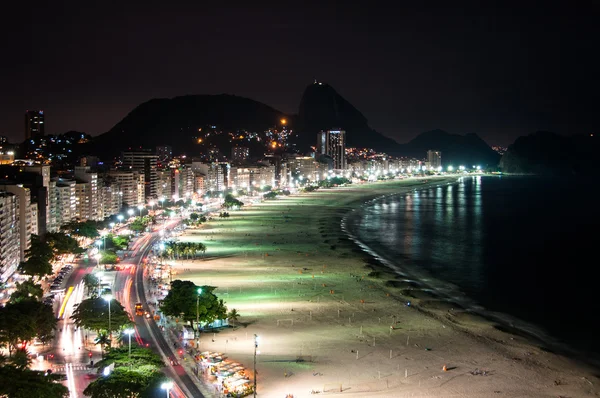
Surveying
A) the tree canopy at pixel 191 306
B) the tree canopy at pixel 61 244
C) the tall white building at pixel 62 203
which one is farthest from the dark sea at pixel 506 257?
the tall white building at pixel 62 203

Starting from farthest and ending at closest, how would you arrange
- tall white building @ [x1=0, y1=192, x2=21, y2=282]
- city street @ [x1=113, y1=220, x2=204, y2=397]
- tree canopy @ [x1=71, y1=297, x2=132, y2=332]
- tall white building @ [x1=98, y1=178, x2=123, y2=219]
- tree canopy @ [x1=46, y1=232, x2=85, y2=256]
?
tall white building @ [x1=98, y1=178, x2=123, y2=219], tree canopy @ [x1=46, y1=232, x2=85, y2=256], tall white building @ [x1=0, y1=192, x2=21, y2=282], tree canopy @ [x1=71, y1=297, x2=132, y2=332], city street @ [x1=113, y1=220, x2=204, y2=397]

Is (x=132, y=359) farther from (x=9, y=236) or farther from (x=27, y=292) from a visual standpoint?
(x=9, y=236)

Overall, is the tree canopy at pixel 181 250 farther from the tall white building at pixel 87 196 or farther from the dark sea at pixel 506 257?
the tall white building at pixel 87 196

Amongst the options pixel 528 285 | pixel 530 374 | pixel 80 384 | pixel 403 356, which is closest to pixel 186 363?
pixel 80 384

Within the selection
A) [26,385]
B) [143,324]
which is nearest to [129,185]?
[143,324]

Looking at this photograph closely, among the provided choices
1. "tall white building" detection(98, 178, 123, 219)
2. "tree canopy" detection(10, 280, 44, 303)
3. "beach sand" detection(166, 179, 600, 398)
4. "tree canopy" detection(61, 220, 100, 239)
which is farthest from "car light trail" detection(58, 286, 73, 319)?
"tall white building" detection(98, 178, 123, 219)

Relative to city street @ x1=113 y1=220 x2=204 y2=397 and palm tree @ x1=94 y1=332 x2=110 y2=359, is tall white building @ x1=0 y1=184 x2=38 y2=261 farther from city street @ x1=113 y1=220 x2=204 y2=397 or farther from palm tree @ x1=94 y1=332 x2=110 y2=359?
palm tree @ x1=94 y1=332 x2=110 y2=359
